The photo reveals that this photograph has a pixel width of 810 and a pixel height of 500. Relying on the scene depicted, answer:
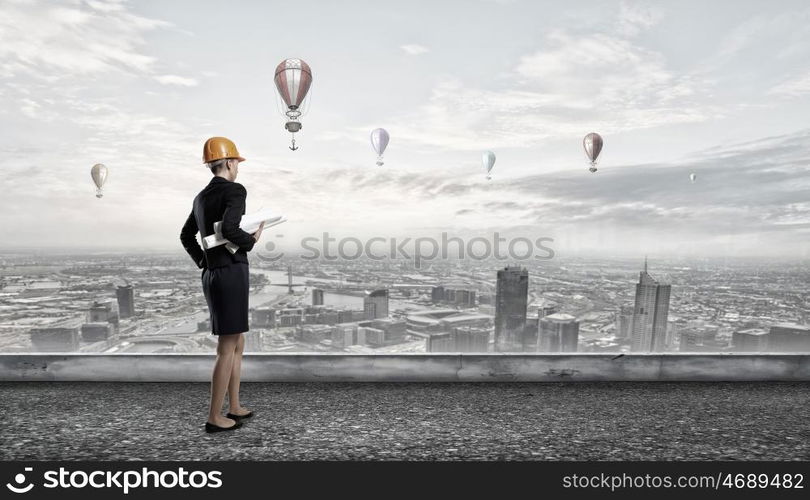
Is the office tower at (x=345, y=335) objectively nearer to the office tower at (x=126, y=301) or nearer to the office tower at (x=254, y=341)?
the office tower at (x=254, y=341)

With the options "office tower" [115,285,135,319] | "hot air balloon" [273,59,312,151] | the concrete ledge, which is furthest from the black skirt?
"hot air balloon" [273,59,312,151]

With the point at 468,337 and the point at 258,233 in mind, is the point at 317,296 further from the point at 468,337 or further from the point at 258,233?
the point at 258,233

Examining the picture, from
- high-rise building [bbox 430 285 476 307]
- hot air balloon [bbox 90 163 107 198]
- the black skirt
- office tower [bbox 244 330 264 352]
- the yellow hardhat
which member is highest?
hot air balloon [bbox 90 163 107 198]

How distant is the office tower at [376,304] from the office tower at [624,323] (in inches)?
136

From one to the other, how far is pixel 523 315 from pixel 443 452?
15.0 ft

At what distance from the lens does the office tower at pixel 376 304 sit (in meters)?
6.65

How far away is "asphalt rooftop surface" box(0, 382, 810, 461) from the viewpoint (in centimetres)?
221

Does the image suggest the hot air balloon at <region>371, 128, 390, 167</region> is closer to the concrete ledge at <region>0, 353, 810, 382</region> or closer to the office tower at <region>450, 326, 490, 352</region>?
the office tower at <region>450, 326, 490, 352</region>

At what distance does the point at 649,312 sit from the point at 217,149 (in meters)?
6.21

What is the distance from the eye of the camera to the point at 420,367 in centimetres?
342

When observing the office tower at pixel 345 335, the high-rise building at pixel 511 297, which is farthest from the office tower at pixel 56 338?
the high-rise building at pixel 511 297

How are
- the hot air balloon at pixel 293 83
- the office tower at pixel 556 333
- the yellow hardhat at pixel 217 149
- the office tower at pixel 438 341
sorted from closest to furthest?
1. the yellow hardhat at pixel 217 149
2. the office tower at pixel 438 341
3. the office tower at pixel 556 333
4. the hot air balloon at pixel 293 83

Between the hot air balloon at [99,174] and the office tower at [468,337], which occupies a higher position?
the hot air balloon at [99,174]

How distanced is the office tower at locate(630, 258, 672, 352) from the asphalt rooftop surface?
9.24ft
